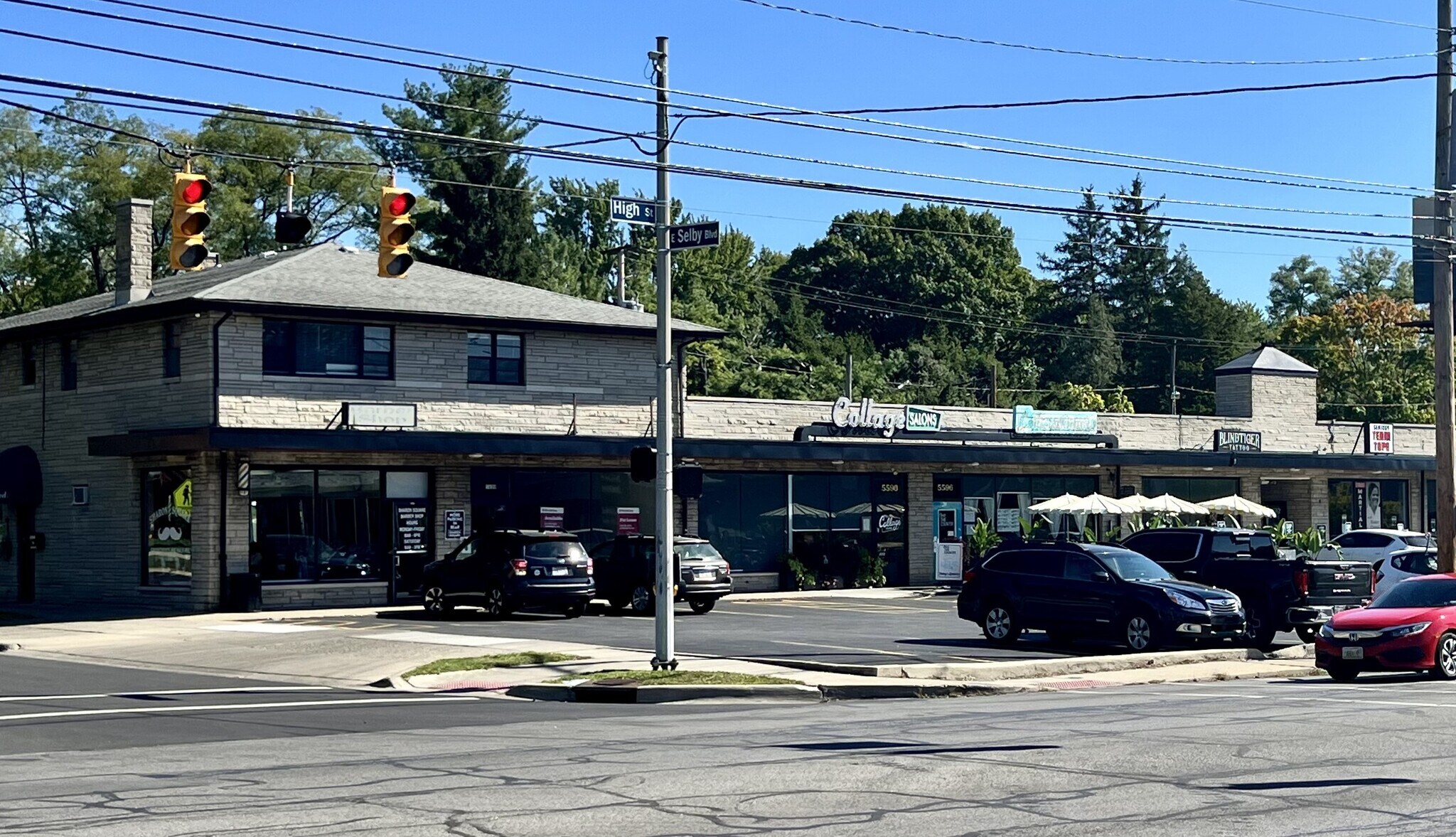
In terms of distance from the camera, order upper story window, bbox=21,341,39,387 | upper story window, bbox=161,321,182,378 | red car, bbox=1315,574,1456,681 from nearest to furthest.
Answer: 1. red car, bbox=1315,574,1456,681
2. upper story window, bbox=161,321,182,378
3. upper story window, bbox=21,341,39,387

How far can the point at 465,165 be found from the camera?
7400 cm

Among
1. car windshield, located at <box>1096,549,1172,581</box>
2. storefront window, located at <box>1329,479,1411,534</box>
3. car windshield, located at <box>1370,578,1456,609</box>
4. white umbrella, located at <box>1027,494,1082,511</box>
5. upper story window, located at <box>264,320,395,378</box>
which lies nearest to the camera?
car windshield, located at <box>1370,578,1456,609</box>

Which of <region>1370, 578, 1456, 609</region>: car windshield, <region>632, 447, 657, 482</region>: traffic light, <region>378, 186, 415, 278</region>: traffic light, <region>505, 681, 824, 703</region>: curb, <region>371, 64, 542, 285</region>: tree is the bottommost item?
<region>505, 681, 824, 703</region>: curb

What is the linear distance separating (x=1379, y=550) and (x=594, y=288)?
151 feet

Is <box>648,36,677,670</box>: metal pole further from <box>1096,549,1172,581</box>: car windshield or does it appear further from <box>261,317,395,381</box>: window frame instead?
<box>261,317,395,381</box>: window frame

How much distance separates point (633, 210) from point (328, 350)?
16084mm

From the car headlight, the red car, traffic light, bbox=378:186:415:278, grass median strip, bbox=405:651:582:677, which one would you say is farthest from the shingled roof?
the red car

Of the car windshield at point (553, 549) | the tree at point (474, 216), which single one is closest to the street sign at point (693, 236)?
the car windshield at point (553, 549)

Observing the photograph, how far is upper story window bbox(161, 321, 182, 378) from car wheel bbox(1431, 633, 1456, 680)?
81.7ft

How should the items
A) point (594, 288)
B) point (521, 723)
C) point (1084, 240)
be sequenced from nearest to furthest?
point (521, 723) → point (594, 288) → point (1084, 240)

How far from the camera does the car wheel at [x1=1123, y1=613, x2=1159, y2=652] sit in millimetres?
26891

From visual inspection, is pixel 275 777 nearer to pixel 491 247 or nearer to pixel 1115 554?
pixel 1115 554

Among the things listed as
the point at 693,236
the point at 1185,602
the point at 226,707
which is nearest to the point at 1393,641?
the point at 1185,602

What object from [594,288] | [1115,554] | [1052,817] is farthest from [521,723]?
[594,288]
